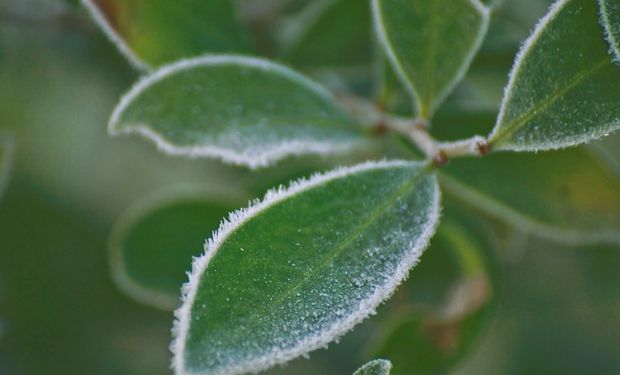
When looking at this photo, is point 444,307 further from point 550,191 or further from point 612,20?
point 612,20

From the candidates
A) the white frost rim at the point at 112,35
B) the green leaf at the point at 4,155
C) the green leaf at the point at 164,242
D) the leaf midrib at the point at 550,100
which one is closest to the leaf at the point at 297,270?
the leaf midrib at the point at 550,100

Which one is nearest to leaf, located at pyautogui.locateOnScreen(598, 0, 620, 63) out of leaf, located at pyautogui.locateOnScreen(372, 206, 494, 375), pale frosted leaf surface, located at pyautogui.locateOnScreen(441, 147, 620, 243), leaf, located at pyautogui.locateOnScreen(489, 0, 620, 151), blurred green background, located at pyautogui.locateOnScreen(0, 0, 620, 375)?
leaf, located at pyautogui.locateOnScreen(489, 0, 620, 151)

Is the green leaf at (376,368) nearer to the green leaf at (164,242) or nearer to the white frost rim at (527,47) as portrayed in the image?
the white frost rim at (527,47)

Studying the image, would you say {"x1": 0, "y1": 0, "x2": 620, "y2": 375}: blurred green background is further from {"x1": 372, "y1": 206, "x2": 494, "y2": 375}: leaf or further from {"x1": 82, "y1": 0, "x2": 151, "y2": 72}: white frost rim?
{"x1": 82, "y1": 0, "x2": 151, "y2": 72}: white frost rim

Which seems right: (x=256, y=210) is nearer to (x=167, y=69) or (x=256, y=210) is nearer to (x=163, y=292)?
(x=167, y=69)

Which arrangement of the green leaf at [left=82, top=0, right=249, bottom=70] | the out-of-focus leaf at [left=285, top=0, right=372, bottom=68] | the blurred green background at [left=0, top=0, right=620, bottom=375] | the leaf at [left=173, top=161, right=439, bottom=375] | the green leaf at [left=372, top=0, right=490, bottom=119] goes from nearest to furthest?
the leaf at [left=173, top=161, right=439, bottom=375] < the green leaf at [left=372, top=0, right=490, bottom=119] < the green leaf at [left=82, top=0, right=249, bottom=70] < the out-of-focus leaf at [left=285, top=0, right=372, bottom=68] < the blurred green background at [left=0, top=0, right=620, bottom=375]

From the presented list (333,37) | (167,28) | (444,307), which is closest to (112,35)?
(167,28)

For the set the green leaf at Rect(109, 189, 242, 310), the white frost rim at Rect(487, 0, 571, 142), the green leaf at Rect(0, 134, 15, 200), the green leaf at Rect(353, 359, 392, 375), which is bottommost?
the green leaf at Rect(353, 359, 392, 375)
